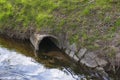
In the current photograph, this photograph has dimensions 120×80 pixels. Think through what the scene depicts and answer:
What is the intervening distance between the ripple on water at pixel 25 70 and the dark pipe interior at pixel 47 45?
91cm

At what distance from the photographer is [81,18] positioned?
1243cm

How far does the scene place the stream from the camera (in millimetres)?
10344

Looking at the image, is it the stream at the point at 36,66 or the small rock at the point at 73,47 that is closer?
the stream at the point at 36,66

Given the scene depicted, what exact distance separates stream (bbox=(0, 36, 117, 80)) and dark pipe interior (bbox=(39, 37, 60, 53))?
0.25 meters

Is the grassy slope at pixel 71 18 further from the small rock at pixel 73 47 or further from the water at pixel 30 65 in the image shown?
the water at pixel 30 65

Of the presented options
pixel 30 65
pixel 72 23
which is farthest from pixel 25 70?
pixel 72 23

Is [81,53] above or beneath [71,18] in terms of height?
beneath

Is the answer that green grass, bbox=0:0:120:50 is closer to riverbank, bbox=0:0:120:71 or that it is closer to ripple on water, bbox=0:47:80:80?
riverbank, bbox=0:0:120:71

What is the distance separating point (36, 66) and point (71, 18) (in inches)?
110

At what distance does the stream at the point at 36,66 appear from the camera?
1034 cm

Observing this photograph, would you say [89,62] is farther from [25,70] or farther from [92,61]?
[25,70]

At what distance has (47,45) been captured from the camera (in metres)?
12.6

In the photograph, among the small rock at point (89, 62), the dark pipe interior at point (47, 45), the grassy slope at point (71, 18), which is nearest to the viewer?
the small rock at point (89, 62)

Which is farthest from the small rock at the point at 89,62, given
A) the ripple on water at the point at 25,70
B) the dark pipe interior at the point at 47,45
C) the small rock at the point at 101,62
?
the dark pipe interior at the point at 47,45
